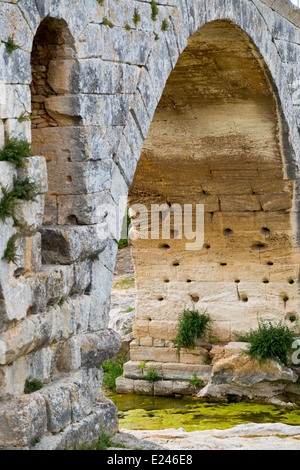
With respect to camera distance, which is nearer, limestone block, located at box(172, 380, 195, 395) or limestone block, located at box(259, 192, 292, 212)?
limestone block, located at box(259, 192, 292, 212)

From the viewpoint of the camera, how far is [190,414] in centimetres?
918

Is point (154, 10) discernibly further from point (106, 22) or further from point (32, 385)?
point (32, 385)

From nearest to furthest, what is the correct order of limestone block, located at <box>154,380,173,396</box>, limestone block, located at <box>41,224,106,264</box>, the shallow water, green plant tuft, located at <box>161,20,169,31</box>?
limestone block, located at <box>41,224,106,264</box> → green plant tuft, located at <box>161,20,169,31</box> → the shallow water → limestone block, located at <box>154,380,173,396</box>

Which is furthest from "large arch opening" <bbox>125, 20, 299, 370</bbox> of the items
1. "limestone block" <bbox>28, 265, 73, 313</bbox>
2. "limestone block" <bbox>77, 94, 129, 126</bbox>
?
"limestone block" <bbox>28, 265, 73, 313</bbox>

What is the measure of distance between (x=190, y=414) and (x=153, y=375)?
3.67 feet

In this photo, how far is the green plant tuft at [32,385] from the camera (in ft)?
14.9

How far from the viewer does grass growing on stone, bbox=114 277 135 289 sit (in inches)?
533

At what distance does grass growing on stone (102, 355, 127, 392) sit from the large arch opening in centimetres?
41

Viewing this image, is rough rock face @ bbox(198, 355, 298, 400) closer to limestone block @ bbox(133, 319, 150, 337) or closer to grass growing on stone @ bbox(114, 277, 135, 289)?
limestone block @ bbox(133, 319, 150, 337)

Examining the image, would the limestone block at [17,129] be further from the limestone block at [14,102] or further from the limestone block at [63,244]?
the limestone block at [63,244]

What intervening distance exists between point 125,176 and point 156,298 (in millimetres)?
5167

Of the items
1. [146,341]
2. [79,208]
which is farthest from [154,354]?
[79,208]

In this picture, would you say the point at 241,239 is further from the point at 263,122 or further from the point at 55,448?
the point at 55,448
